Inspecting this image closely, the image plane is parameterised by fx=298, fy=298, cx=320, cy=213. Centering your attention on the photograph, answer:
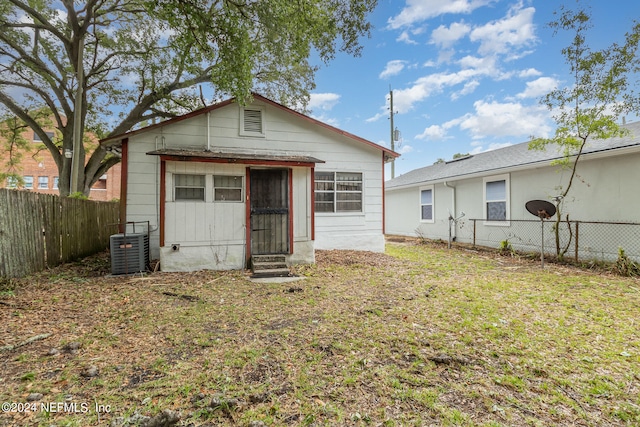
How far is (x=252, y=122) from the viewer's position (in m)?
8.76

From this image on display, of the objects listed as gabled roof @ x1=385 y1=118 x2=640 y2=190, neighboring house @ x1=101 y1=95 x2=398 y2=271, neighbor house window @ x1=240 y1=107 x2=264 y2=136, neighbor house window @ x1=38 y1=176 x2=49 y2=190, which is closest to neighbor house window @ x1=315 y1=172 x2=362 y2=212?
neighboring house @ x1=101 y1=95 x2=398 y2=271

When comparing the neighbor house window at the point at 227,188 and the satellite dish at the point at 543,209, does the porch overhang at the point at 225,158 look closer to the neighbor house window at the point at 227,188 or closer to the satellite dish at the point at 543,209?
the neighbor house window at the point at 227,188

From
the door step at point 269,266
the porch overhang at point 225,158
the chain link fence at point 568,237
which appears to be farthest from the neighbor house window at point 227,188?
the chain link fence at point 568,237

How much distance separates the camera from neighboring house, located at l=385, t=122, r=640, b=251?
7.55 metres

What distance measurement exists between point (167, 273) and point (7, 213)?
296 cm

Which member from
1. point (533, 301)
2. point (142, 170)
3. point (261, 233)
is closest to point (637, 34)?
point (533, 301)

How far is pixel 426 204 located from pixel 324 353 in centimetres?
1263

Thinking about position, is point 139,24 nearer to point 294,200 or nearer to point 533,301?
point 294,200

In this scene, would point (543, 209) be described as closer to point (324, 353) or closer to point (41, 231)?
point (324, 353)

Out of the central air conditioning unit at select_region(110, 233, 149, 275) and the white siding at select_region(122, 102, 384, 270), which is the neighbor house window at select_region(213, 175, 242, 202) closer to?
the white siding at select_region(122, 102, 384, 270)

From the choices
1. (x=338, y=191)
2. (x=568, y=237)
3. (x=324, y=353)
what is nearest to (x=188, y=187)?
(x=338, y=191)

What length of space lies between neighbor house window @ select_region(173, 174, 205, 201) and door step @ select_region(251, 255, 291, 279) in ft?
6.81

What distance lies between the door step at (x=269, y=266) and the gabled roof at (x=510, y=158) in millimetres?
8195

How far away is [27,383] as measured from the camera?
256 centimetres
